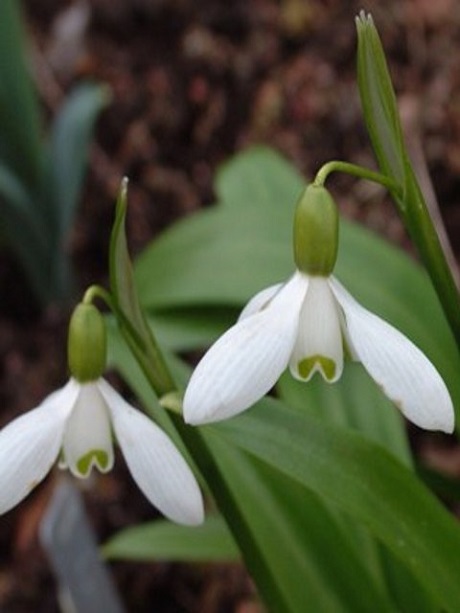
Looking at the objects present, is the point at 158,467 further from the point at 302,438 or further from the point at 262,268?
the point at 262,268

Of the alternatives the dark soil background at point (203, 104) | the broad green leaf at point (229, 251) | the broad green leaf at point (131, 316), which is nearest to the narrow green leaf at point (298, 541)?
the broad green leaf at point (131, 316)

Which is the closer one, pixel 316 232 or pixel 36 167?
pixel 316 232

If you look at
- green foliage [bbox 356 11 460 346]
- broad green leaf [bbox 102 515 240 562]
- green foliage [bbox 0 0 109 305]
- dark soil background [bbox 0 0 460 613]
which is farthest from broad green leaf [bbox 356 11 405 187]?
dark soil background [bbox 0 0 460 613]

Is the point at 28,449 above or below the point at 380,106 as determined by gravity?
below

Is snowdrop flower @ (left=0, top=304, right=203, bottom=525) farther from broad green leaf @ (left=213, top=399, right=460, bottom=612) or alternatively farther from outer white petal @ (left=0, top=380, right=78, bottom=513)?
broad green leaf @ (left=213, top=399, right=460, bottom=612)

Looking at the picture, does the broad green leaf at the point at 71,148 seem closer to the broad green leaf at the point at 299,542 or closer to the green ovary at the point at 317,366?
the broad green leaf at the point at 299,542

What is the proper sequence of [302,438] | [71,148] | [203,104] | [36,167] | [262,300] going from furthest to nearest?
[203,104] → [36,167] → [71,148] → [302,438] → [262,300]

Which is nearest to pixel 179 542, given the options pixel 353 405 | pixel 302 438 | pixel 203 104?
pixel 353 405

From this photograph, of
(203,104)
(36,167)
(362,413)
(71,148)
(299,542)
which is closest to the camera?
(299,542)
